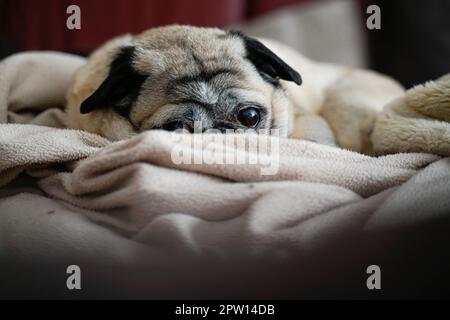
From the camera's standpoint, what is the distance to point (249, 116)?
4.29 feet

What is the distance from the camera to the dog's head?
126 cm

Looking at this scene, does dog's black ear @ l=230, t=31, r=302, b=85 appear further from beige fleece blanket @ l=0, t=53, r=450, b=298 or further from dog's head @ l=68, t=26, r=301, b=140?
beige fleece blanket @ l=0, t=53, r=450, b=298

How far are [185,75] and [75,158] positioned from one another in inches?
14.3

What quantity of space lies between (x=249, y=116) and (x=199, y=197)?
1.29 feet

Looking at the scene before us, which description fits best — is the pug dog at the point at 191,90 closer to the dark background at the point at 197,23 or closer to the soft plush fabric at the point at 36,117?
the soft plush fabric at the point at 36,117

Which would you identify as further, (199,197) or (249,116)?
(249,116)

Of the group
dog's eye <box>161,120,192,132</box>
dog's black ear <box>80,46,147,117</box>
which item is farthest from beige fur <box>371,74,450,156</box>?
dog's black ear <box>80,46,147,117</box>

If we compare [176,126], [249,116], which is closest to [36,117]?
[176,126]

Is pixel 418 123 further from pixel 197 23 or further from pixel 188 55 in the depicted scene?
pixel 197 23

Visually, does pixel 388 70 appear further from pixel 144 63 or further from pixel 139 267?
pixel 139 267

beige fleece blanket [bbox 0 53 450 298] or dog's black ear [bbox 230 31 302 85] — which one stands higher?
dog's black ear [bbox 230 31 302 85]

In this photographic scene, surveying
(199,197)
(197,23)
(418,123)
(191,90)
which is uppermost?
(197,23)

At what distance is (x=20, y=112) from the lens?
152 centimetres

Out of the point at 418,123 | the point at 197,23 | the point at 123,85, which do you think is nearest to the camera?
the point at 418,123
